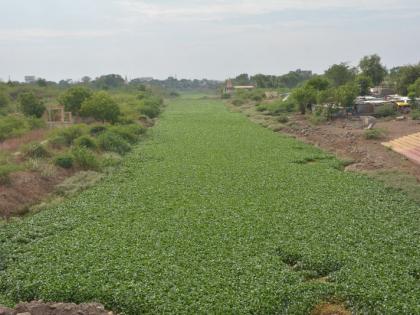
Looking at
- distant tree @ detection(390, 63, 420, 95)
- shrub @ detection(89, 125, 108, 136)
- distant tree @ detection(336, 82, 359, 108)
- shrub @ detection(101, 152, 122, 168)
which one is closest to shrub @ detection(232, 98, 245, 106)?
distant tree @ detection(390, 63, 420, 95)

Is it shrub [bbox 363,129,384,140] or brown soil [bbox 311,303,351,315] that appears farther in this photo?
shrub [bbox 363,129,384,140]

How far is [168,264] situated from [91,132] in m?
24.0

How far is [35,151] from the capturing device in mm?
25312

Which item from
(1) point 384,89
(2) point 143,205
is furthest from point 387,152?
(1) point 384,89

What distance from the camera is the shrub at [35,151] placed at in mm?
25138

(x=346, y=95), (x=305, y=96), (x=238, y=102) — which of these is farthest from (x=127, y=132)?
(x=238, y=102)

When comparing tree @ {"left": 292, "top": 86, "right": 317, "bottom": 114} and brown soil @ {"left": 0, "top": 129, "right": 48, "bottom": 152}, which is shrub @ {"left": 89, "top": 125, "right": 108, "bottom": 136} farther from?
tree @ {"left": 292, "top": 86, "right": 317, "bottom": 114}

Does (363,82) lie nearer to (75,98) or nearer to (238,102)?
(238,102)

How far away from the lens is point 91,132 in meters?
34.7

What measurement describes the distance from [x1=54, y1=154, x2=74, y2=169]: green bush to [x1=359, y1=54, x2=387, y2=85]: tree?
170 ft

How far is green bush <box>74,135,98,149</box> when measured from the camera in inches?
1121

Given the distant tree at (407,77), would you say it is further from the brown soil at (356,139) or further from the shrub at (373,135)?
the shrub at (373,135)

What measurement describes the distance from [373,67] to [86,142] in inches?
1964

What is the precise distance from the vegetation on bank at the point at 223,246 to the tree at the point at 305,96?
28.8 metres
